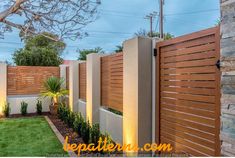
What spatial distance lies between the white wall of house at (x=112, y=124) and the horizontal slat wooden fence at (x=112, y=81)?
0.72 feet

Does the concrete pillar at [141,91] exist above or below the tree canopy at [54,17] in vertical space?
below

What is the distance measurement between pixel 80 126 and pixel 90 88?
1.21 metres

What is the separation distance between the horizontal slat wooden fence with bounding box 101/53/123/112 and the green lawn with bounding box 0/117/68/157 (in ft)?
5.52

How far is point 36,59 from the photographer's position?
1588cm

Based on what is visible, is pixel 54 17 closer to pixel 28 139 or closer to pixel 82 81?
pixel 28 139

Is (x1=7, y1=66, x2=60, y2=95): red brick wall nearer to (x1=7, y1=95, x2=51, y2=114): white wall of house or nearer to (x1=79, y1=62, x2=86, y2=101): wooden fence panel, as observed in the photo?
(x1=7, y1=95, x2=51, y2=114): white wall of house

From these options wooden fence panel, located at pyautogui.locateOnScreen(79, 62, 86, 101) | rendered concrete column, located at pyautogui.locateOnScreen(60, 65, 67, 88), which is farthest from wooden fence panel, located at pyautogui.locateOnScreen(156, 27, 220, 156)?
rendered concrete column, located at pyautogui.locateOnScreen(60, 65, 67, 88)

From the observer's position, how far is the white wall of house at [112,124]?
5832 millimetres

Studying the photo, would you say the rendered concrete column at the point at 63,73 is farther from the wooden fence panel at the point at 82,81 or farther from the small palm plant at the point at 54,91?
the wooden fence panel at the point at 82,81

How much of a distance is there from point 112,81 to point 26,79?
649 cm

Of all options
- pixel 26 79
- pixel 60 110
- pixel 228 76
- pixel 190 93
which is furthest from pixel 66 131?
pixel 228 76

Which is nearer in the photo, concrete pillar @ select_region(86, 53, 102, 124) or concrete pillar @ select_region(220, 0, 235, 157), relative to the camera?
concrete pillar @ select_region(220, 0, 235, 157)

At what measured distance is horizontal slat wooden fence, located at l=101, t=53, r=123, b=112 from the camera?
6.04 meters

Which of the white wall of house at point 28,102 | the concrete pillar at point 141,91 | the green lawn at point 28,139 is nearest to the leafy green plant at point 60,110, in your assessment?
the green lawn at point 28,139
